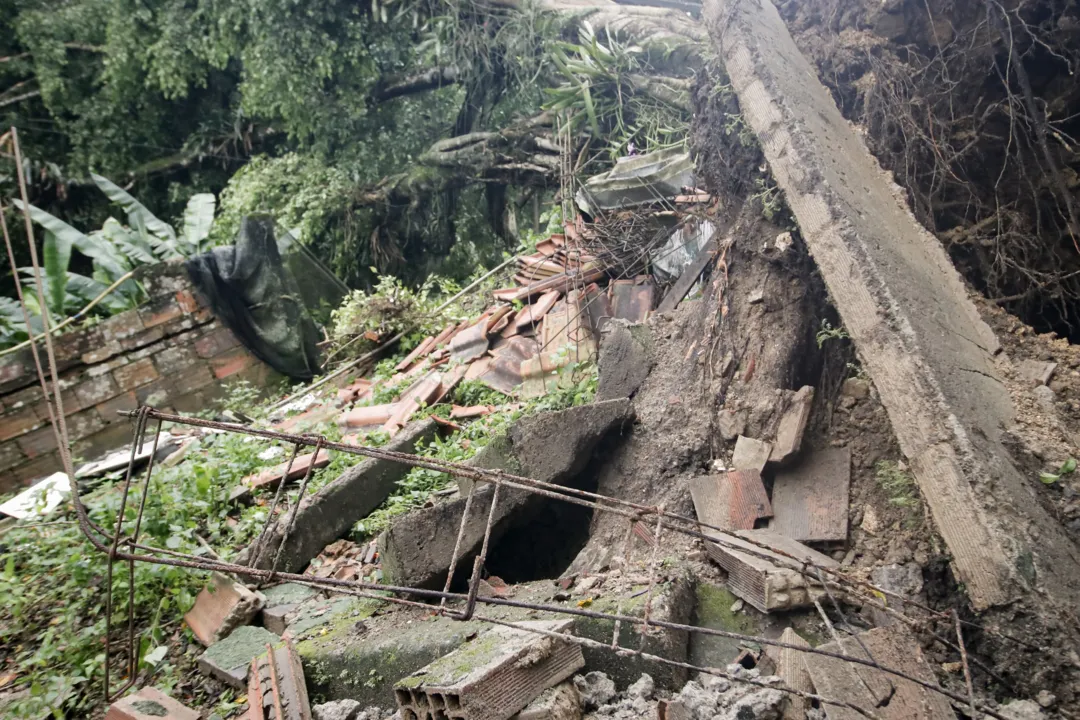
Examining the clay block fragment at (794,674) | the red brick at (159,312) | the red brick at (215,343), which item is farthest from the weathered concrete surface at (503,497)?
the red brick at (159,312)

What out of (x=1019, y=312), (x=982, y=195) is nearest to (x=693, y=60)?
(x=982, y=195)

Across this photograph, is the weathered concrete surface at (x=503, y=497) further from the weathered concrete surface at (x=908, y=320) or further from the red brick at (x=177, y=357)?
the red brick at (x=177, y=357)

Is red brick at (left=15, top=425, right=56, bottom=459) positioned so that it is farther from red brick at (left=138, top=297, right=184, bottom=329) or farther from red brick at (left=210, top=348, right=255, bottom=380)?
red brick at (left=210, top=348, right=255, bottom=380)

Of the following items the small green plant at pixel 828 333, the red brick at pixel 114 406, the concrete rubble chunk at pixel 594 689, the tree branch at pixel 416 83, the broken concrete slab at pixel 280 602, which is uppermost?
the tree branch at pixel 416 83

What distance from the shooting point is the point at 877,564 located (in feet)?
8.30

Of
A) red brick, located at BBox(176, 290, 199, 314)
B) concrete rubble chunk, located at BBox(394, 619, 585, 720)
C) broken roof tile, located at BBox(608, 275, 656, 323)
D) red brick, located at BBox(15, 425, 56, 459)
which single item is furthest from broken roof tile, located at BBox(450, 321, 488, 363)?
red brick, located at BBox(15, 425, 56, 459)

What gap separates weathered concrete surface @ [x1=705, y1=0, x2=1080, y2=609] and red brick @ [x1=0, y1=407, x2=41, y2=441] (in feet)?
22.1

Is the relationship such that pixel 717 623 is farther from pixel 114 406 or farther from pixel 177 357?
pixel 114 406

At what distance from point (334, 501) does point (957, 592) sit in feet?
9.58

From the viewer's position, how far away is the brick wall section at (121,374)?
666 cm

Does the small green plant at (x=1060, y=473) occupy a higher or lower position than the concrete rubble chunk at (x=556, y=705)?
higher

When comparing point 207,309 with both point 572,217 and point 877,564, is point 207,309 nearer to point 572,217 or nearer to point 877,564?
point 572,217

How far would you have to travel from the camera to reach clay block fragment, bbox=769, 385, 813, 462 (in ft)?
9.52

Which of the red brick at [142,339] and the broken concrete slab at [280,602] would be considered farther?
the red brick at [142,339]
